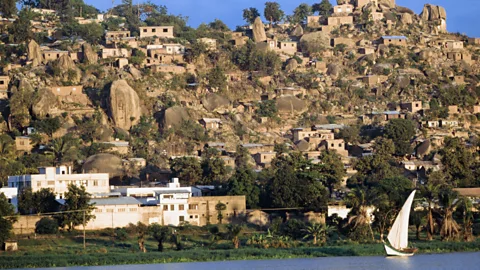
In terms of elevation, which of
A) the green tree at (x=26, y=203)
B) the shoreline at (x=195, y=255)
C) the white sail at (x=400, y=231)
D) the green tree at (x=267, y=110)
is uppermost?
the green tree at (x=267, y=110)

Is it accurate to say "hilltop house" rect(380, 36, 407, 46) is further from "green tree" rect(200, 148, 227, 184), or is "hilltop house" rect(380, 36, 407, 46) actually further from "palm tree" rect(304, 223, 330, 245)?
"palm tree" rect(304, 223, 330, 245)

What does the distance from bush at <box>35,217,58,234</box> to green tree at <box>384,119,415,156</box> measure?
33611 millimetres

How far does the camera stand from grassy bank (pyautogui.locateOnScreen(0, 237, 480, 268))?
2500 inches

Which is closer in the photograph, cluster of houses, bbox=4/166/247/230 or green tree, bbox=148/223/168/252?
green tree, bbox=148/223/168/252

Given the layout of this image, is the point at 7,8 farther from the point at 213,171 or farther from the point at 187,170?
the point at 213,171

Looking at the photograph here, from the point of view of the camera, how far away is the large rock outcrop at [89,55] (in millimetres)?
105625

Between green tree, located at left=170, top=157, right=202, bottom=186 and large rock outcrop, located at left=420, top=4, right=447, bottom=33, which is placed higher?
large rock outcrop, located at left=420, top=4, right=447, bottom=33

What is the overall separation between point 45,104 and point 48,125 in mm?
3086

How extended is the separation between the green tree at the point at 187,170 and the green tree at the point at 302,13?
45.0 meters

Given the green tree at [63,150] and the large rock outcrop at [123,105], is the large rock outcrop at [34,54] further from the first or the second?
the green tree at [63,150]

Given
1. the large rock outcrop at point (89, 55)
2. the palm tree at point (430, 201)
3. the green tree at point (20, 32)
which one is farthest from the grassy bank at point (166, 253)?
the green tree at point (20, 32)

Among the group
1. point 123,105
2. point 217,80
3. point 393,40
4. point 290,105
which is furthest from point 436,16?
point 123,105

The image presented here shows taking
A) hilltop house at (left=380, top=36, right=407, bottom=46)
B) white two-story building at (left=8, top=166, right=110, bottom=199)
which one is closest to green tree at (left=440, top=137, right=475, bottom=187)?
white two-story building at (left=8, top=166, right=110, bottom=199)

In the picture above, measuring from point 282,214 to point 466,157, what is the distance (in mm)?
18732
